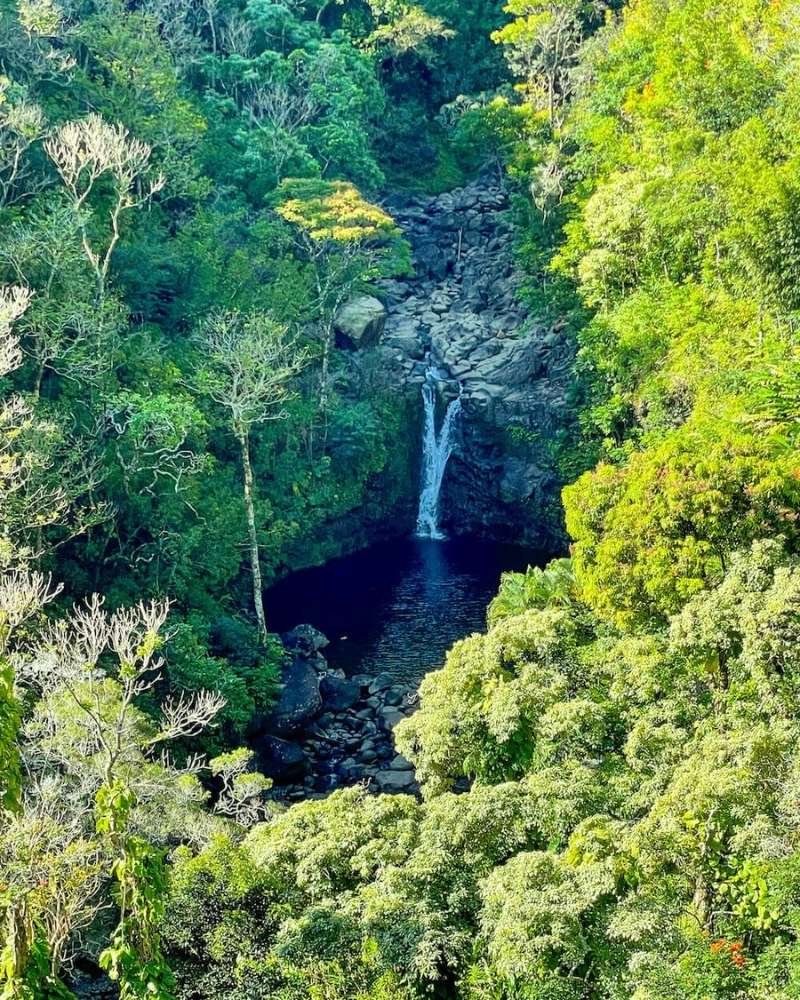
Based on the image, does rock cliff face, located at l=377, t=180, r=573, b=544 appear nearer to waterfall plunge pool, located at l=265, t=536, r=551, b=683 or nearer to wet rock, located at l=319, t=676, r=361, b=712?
waterfall plunge pool, located at l=265, t=536, r=551, b=683

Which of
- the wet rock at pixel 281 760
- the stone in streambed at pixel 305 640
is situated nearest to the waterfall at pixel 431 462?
the stone in streambed at pixel 305 640

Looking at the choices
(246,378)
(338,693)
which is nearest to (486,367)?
(246,378)

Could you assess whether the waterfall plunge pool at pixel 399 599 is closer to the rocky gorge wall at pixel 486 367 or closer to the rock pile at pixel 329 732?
the rock pile at pixel 329 732

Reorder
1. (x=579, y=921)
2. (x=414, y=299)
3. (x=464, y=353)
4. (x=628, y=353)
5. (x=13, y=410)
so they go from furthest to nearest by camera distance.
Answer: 1. (x=414, y=299)
2. (x=464, y=353)
3. (x=628, y=353)
4. (x=13, y=410)
5. (x=579, y=921)

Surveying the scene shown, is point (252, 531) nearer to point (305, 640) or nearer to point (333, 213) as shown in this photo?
point (305, 640)

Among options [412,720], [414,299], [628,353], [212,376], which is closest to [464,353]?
[414,299]

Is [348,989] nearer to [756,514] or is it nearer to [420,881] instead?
[420,881]

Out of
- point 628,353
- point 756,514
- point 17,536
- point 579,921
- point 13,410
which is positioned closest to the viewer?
point 579,921
